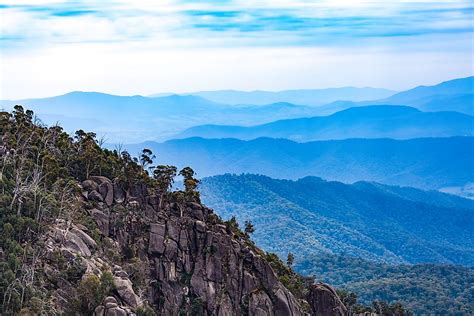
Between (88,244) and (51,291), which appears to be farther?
(88,244)

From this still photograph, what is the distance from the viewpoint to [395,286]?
167 meters

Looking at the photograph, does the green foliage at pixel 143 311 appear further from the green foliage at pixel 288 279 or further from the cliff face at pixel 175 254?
the green foliage at pixel 288 279

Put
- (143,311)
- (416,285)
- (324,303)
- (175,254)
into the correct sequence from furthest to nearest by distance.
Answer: (416,285)
(324,303)
(175,254)
(143,311)

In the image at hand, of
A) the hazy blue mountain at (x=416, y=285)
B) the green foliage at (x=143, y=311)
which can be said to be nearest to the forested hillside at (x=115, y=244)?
the green foliage at (x=143, y=311)

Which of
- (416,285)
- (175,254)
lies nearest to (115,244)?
(175,254)

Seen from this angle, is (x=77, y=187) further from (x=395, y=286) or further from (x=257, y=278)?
(x=395, y=286)

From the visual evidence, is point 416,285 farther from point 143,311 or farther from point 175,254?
point 143,311

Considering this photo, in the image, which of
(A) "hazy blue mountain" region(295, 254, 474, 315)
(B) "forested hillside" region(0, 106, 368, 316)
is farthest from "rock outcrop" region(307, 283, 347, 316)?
(A) "hazy blue mountain" region(295, 254, 474, 315)

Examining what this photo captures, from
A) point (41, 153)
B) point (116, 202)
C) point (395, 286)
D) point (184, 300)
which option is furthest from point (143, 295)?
point (395, 286)

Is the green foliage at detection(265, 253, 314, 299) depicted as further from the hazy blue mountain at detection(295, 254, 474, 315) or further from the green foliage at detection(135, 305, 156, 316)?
the hazy blue mountain at detection(295, 254, 474, 315)

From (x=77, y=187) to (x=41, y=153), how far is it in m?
5.83

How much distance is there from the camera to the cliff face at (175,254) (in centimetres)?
6225

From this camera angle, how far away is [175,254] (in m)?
66.6

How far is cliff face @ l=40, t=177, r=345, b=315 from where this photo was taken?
62.2 metres
